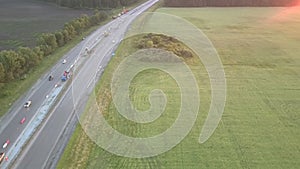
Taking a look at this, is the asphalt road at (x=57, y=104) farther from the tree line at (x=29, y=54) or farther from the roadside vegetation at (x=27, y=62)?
the tree line at (x=29, y=54)

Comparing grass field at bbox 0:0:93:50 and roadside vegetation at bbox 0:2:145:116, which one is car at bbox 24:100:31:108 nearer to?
roadside vegetation at bbox 0:2:145:116

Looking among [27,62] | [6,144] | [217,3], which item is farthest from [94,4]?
[6,144]

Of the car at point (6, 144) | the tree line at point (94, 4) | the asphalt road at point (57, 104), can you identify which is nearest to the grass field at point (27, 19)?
the tree line at point (94, 4)

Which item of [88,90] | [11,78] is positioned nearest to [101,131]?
[88,90]

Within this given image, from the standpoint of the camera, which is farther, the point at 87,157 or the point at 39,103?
the point at 39,103

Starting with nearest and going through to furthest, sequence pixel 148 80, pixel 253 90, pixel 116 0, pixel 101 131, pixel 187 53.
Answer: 1. pixel 101 131
2. pixel 253 90
3. pixel 148 80
4. pixel 187 53
5. pixel 116 0

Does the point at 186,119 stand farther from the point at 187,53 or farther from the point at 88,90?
the point at 187,53

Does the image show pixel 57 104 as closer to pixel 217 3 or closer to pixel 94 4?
pixel 94 4
